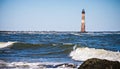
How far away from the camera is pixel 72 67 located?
12.7 metres

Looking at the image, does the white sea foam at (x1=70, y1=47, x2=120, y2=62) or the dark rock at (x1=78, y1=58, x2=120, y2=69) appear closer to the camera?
the dark rock at (x1=78, y1=58, x2=120, y2=69)

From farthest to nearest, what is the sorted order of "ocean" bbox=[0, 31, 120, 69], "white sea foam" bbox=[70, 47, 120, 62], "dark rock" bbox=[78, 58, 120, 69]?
"white sea foam" bbox=[70, 47, 120, 62] < "ocean" bbox=[0, 31, 120, 69] < "dark rock" bbox=[78, 58, 120, 69]

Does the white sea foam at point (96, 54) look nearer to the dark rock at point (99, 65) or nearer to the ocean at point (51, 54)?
the ocean at point (51, 54)

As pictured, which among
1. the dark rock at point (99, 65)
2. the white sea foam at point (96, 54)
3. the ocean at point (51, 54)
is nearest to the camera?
the dark rock at point (99, 65)

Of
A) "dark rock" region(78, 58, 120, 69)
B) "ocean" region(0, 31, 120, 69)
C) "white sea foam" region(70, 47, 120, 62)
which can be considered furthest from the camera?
"white sea foam" region(70, 47, 120, 62)

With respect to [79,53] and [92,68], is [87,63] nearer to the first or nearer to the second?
[92,68]

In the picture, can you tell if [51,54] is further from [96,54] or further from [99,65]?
[99,65]

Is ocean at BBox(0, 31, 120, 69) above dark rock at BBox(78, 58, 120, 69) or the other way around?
the other way around

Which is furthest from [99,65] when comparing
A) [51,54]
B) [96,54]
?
[51,54]

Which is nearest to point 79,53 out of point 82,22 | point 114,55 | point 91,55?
point 91,55

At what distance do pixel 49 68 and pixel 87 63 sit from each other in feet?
12.8

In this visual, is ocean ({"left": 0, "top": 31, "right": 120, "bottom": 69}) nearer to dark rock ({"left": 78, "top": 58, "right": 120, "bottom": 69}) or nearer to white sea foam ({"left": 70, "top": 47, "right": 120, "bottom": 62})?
white sea foam ({"left": 70, "top": 47, "right": 120, "bottom": 62})

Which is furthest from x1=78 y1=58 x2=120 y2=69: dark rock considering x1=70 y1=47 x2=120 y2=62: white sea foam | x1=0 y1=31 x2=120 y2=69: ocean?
x1=70 y1=47 x2=120 y2=62: white sea foam

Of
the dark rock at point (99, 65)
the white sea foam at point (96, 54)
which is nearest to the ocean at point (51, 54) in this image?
the white sea foam at point (96, 54)
